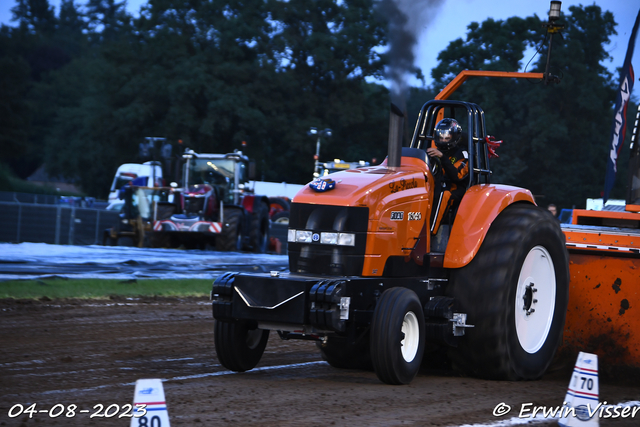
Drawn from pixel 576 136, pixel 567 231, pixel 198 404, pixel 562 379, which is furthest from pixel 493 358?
pixel 576 136

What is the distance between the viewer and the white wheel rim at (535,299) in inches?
288

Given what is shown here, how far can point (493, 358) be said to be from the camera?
694cm

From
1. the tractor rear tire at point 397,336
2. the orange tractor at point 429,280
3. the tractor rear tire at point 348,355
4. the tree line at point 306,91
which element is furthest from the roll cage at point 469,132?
the tree line at point 306,91

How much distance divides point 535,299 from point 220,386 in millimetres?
2820

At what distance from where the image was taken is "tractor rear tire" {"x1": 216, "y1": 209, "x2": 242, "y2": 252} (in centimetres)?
2352

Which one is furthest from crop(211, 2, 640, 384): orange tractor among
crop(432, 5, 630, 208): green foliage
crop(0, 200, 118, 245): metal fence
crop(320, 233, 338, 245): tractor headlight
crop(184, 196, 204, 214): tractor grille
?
crop(432, 5, 630, 208): green foliage

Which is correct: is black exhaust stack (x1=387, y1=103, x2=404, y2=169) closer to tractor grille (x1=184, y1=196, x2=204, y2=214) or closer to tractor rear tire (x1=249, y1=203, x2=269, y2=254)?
tractor grille (x1=184, y1=196, x2=204, y2=214)

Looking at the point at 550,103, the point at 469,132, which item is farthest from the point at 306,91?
the point at 469,132

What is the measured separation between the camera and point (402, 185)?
6.88 m

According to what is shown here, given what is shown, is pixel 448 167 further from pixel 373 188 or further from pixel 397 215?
pixel 373 188

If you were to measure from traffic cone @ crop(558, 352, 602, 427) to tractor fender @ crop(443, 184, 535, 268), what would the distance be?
180cm

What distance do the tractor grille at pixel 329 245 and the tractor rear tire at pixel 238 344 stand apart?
67cm

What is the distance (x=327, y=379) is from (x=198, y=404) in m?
1.58

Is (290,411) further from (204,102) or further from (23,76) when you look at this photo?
(23,76)
